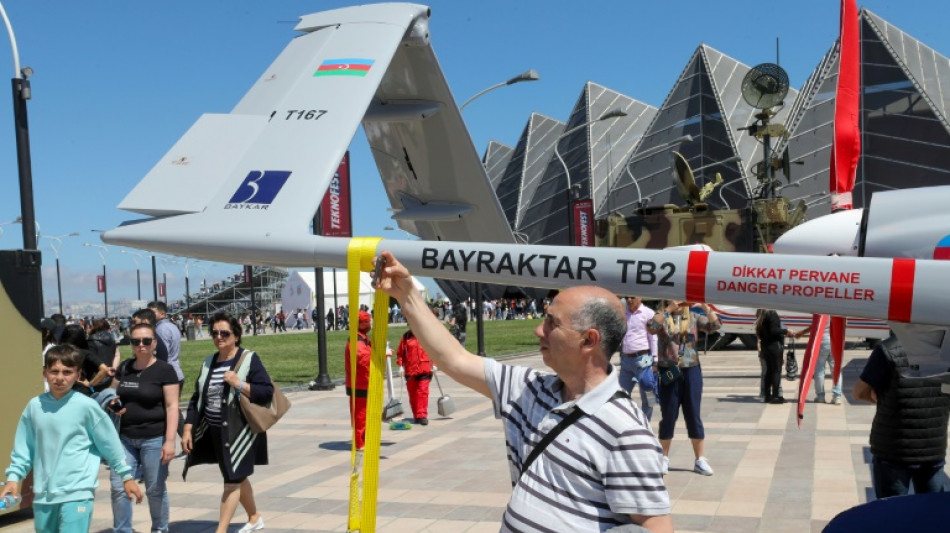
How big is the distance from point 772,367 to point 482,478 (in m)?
7.00

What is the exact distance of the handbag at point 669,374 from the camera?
8.92 meters

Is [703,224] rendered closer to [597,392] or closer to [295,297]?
[597,392]

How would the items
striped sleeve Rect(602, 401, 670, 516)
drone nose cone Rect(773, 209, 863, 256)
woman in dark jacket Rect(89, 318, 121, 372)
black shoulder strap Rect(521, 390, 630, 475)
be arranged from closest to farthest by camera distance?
striped sleeve Rect(602, 401, 670, 516)
black shoulder strap Rect(521, 390, 630, 475)
drone nose cone Rect(773, 209, 863, 256)
woman in dark jacket Rect(89, 318, 121, 372)

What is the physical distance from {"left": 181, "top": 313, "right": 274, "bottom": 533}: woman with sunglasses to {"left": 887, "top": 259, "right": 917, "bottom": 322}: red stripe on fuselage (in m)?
4.91

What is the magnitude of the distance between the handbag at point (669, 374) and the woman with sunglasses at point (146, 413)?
496 cm

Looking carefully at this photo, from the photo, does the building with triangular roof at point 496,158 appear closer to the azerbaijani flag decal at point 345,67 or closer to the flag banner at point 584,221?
the flag banner at point 584,221

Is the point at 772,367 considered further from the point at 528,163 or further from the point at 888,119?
the point at 528,163

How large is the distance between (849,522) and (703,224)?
25.2 metres

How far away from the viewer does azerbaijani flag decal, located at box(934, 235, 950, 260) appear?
3385mm

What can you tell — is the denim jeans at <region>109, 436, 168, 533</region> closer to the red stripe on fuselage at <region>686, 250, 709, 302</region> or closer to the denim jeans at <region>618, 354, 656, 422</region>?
the red stripe on fuselage at <region>686, 250, 709, 302</region>

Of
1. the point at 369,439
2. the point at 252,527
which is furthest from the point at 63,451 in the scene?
the point at 369,439

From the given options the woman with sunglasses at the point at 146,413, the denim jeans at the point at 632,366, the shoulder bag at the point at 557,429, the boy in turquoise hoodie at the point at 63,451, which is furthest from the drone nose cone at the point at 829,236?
the denim jeans at the point at 632,366

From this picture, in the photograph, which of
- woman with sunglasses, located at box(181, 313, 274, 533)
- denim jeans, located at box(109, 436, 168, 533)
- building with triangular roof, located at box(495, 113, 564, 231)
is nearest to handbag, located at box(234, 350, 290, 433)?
woman with sunglasses, located at box(181, 313, 274, 533)

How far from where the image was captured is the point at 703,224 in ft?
89.6
